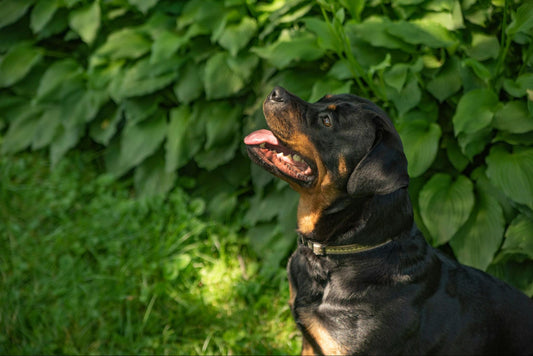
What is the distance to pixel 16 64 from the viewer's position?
5344 millimetres

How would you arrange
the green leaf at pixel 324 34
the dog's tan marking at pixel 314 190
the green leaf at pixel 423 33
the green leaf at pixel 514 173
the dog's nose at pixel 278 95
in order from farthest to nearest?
the green leaf at pixel 324 34
the green leaf at pixel 423 33
the green leaf at pixel 514 173
the dog's nose at pixel 278 95
the dog's tan marking at pixel 314 190

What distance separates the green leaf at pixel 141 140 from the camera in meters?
4.67

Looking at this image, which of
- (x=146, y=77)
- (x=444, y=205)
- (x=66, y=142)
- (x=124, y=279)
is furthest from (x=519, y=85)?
(x=66, y=142)

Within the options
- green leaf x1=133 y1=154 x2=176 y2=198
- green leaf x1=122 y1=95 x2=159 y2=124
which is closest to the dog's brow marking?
green leaf x1=133 y1=154 x2=176 y2=198

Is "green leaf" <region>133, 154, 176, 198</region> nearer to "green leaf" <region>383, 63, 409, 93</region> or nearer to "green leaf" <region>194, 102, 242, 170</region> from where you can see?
"green leaf" <region>194, 102, 242, 170</region>

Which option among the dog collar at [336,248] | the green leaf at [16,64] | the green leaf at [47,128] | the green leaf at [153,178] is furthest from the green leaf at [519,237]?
the green leaf at [16,64]

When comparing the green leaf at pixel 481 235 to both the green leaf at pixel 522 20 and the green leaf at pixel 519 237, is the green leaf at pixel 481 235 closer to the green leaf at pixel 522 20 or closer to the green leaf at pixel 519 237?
the green leaf at pixel 519 237

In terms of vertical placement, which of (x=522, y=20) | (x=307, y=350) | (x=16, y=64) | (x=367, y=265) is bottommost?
(x=307, y=350)

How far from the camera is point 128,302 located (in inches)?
150

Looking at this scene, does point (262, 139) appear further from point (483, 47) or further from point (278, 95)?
point (483, 47)

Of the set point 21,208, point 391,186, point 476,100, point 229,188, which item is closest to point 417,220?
point 476,100

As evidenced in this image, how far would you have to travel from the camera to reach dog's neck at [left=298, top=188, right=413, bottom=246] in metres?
2.58

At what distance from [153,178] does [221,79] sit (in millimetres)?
1100

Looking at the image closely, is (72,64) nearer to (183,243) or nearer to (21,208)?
(21,208)
